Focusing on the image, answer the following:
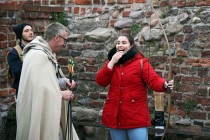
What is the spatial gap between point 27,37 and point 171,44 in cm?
185

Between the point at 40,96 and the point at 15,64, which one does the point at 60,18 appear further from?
the point at 40,96

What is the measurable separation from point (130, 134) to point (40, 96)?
3.84 ft

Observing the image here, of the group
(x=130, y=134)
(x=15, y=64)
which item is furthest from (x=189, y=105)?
(x=15, y=64)

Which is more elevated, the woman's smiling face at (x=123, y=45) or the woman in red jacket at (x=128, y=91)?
the woman's smiling face at (x=123, y=45)

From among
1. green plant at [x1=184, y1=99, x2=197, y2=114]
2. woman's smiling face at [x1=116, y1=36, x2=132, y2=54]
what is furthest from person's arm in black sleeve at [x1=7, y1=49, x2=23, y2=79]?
green plant at [x1=184, y1=99, x2=197, y2=114]

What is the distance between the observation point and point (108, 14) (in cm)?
557

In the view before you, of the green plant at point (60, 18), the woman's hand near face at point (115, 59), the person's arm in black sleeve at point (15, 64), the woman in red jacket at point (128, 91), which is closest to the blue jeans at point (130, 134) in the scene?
the woman in red jacket at point (128, 91)

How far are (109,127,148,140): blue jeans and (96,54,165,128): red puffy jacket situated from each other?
0.20 feet

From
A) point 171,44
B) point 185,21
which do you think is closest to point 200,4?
point 185,21

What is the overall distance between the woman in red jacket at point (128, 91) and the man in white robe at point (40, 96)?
70 centimetres

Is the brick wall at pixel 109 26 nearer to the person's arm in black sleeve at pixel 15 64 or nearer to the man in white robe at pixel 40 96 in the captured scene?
the person's arm in black sleeve at pixel 15 64

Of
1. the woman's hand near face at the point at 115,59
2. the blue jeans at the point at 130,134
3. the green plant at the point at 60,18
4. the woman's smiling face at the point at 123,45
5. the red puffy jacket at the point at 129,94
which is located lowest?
the blue jeans at the point at 130,134

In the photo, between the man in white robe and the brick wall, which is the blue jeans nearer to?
the man in white robe

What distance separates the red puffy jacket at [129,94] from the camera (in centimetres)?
404
